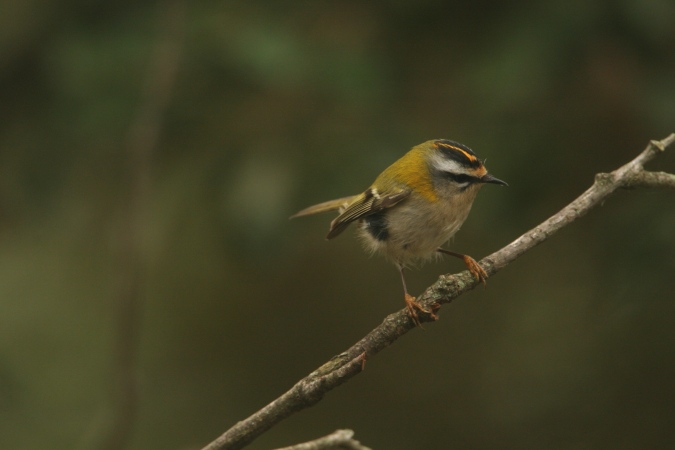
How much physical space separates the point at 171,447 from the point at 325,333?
1192mm

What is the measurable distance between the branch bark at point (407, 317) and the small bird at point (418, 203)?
89 centimetres

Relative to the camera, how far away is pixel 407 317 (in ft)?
5.89

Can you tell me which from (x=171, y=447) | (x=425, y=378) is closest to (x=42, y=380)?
(x=171, y=447)

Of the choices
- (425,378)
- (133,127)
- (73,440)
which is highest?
(133,127)

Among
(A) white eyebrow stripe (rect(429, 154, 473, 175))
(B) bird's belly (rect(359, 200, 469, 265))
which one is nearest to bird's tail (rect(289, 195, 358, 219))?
(B) bird's belly (rect(359, 200, 469, 265))

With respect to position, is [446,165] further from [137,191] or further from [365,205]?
[137,191]

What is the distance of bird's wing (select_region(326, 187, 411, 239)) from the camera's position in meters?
3.15

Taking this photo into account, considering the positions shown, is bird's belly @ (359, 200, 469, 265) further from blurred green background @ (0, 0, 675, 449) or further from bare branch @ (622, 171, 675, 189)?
bare branch @ (622, 171, 675, 189)

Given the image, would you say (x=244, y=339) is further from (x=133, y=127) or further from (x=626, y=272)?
(x=626, y=272)

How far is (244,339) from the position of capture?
17.5ft

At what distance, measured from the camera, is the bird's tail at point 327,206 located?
10.2 feet

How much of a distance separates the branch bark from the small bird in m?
0.89

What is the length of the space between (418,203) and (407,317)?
4.35 ft

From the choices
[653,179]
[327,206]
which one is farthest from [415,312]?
[327,206]
